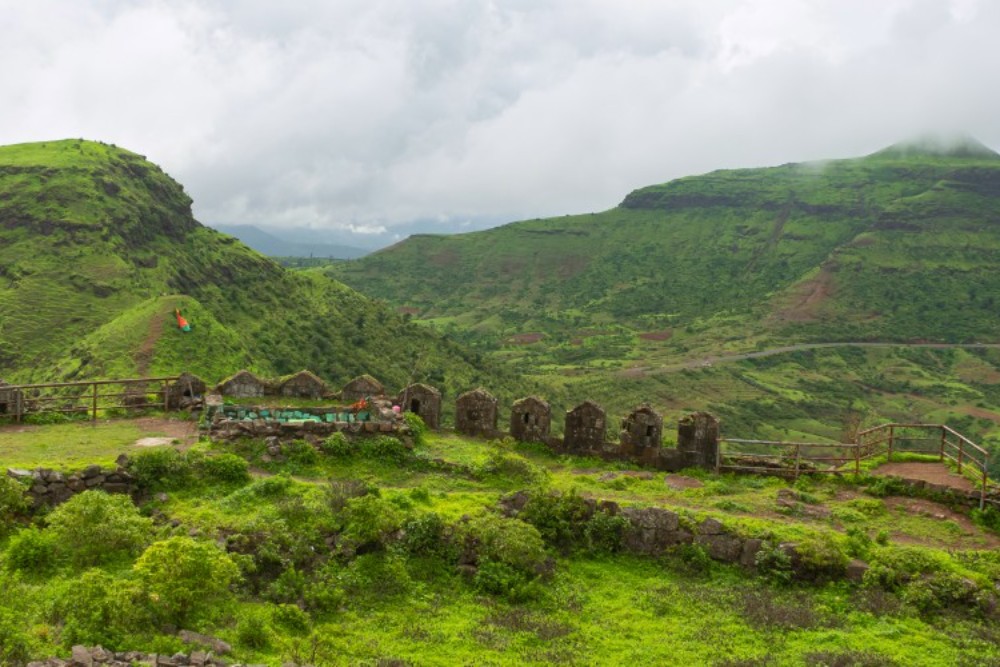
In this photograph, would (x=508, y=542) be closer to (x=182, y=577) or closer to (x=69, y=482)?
(x=182, y=577)

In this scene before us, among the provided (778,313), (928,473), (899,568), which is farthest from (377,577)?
(778,313)

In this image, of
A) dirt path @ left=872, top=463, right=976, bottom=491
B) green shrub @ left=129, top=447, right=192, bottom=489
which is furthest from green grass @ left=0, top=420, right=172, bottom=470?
dirt path @ left=872, top=463, right=976, bottom=491

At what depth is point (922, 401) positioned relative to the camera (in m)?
109

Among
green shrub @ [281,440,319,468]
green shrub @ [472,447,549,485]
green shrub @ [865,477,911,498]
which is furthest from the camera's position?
green shrub @ [472,447,549,485]

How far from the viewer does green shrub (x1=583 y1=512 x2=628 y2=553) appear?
Result: 18.3 metres

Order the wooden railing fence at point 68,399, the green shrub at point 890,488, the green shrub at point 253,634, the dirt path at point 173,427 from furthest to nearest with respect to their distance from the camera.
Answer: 1. the wooden railing fence at point 68,399
2. the dirt path at point 173,427
3. the green shrub at point 890,488
4. the green shrub at point 253,634

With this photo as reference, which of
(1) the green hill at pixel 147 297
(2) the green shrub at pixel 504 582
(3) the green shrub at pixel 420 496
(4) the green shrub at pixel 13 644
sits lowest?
(2) the green shrub at pixel 504 582

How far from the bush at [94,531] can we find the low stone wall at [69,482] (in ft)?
7.20

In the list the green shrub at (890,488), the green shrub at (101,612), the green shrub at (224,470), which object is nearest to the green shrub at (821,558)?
the green shrub at (890,488)

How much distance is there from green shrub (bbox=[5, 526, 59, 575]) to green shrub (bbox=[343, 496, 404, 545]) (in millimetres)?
5974

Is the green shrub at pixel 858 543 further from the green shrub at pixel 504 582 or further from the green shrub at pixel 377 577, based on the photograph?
the green shrub at pixel 377 577

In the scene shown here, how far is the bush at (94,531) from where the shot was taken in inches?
585

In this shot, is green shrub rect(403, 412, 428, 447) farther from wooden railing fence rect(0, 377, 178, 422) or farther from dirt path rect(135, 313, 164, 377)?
dirt path rect(135, 313, 164, 377)

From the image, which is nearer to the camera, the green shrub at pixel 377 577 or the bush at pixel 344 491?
the green shrub at pixel 377 577
